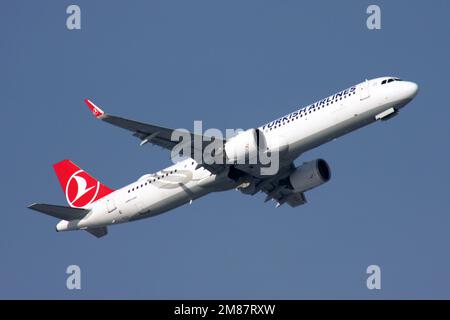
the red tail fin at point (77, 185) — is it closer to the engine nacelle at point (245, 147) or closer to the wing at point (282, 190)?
the wing at point (282, 190)

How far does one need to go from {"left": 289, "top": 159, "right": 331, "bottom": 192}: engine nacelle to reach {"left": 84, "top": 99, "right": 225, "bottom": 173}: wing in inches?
277

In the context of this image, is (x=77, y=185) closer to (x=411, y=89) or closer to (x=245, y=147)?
(x=245, y=147)

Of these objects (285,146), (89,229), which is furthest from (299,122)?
(89,229)

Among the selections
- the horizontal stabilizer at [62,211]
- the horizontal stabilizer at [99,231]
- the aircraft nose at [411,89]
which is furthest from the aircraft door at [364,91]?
the horizontal stabilizer at [62,211]

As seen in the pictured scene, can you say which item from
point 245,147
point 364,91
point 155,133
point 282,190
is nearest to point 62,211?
point 155,133

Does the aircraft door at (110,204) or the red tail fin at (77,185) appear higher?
the red tail fin at (77,185)

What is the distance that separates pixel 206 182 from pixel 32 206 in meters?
10.8

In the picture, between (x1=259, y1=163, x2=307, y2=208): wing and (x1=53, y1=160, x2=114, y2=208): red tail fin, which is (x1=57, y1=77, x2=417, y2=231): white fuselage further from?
(x1=53, y1=160, x2=114, y2=208): red tail fin

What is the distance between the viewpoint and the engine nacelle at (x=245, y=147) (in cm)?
5825

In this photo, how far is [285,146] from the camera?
58.4 meters

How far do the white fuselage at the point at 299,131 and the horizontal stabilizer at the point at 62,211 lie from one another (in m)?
4.18

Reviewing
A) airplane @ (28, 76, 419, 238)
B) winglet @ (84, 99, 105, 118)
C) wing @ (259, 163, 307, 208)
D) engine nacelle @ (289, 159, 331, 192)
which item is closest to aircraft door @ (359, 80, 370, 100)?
airplane @ (28, 76, 419, 238)

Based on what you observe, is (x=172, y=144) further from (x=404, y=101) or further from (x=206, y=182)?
(x=404, y=101)

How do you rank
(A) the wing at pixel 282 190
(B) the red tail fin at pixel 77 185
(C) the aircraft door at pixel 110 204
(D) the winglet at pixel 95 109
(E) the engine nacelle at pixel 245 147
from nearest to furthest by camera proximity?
(D) the winglet at pixel 95 109
(E) the engine nacelle at pixel 245 147
(C) the aircraft door at pixel 110 204
(A) the wing at pixel 282 190
(B) the red tail fin at pixel 77 185
